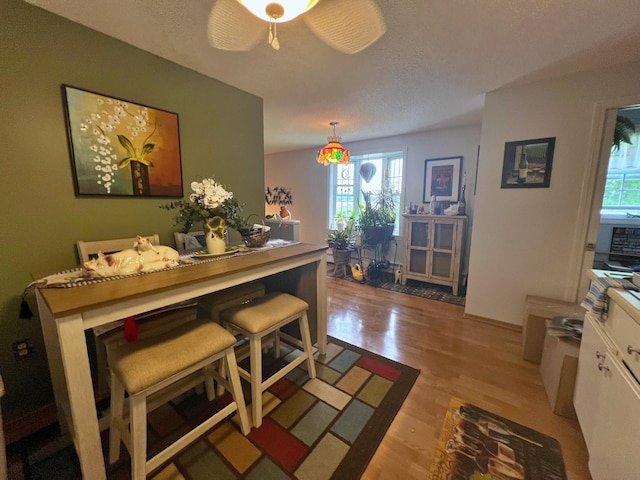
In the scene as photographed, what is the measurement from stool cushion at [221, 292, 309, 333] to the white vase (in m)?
0.37

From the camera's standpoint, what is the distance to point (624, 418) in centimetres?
89

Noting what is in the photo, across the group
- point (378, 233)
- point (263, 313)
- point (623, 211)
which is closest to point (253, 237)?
point (263, 313)

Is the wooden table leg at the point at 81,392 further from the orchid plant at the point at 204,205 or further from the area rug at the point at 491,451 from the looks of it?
the area rug at the point at 491,451

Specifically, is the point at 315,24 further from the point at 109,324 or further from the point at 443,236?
the point at 443,236

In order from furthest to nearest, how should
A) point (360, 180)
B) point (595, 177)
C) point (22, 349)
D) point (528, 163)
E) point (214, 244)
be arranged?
point (360, 180)
point (528, 163)
point (595, 177)
point (214, 244)
point (22, 349)

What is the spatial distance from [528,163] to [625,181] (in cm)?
299

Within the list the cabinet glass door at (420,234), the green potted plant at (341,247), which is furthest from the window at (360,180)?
the green potted plant at (341,247)

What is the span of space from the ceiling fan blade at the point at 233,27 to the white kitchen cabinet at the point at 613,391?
2205 mm

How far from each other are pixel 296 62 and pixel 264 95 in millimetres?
725

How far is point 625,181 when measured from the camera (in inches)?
146

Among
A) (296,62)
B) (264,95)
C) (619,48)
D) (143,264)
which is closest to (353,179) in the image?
(264,95)

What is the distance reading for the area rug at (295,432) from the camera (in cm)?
117

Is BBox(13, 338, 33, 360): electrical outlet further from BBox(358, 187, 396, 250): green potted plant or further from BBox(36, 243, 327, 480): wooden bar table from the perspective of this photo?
BBox(358, 187, 396, 250): green potted plant

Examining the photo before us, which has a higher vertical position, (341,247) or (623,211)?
(623,211)
